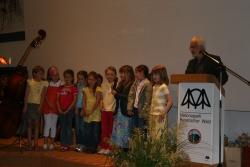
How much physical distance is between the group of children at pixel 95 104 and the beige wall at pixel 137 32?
1.90ft

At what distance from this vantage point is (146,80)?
17.0ft

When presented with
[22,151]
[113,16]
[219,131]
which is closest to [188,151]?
[219,131]

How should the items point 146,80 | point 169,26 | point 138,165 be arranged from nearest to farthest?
1. point 138,165
2. point 146,80
3. point 169,26

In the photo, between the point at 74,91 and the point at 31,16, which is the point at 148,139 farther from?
the point at 31,16

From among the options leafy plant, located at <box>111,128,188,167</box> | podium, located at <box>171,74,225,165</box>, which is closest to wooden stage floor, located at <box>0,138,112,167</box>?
podium, located at <box>171,74,225,165</box>

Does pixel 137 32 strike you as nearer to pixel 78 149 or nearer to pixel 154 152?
pixel 78 149

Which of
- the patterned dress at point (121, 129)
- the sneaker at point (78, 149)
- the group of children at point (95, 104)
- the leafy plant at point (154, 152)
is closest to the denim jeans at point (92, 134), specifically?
the group of children at point (95, 104)

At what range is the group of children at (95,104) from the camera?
5.06 m

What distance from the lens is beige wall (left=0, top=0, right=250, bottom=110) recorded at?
4953 millimetres

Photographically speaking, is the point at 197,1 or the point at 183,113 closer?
the point at 183,113

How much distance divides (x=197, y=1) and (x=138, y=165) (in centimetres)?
361

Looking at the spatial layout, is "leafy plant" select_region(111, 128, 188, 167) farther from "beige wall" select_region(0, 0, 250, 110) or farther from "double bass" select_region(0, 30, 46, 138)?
"double bass" select_region(0, 30, 46, 138)

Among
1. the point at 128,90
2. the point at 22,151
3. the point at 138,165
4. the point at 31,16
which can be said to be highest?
the point at 31,16

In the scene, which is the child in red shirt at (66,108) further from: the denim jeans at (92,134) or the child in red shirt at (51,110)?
the denim jeans at (92,134)
